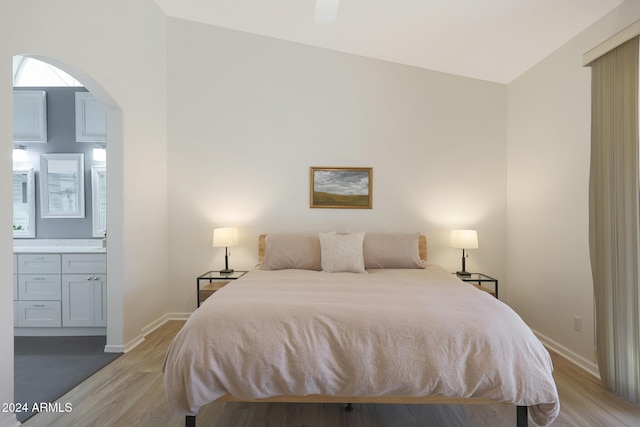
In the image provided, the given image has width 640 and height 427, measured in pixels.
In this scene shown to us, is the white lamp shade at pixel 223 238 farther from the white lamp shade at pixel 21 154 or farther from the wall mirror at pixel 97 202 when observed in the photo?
the white lamp shade at pixel 21 154

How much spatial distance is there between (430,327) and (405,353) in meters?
0.19

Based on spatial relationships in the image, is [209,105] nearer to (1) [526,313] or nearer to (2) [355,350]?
(2) [355,350]

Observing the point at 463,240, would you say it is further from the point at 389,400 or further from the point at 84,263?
the point at 84,263

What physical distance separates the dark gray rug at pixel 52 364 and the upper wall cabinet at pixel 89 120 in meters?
2.16

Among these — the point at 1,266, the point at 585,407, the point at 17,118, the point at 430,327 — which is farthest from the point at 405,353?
the point at 17,118

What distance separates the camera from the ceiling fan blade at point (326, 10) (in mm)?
1976

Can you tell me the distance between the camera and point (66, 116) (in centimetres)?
360

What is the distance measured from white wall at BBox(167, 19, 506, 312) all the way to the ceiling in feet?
0.50

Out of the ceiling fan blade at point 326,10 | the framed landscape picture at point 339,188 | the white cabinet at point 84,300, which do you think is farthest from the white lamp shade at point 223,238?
the ceiling fan blade at point 326,10

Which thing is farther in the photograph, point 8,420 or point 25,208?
point 25,208

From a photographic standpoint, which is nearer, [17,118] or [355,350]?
[355,350]

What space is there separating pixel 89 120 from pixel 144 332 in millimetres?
2455

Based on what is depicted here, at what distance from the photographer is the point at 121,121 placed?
9.47ft

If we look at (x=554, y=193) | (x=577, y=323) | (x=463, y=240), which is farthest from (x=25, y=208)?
(x=577, y=323)
